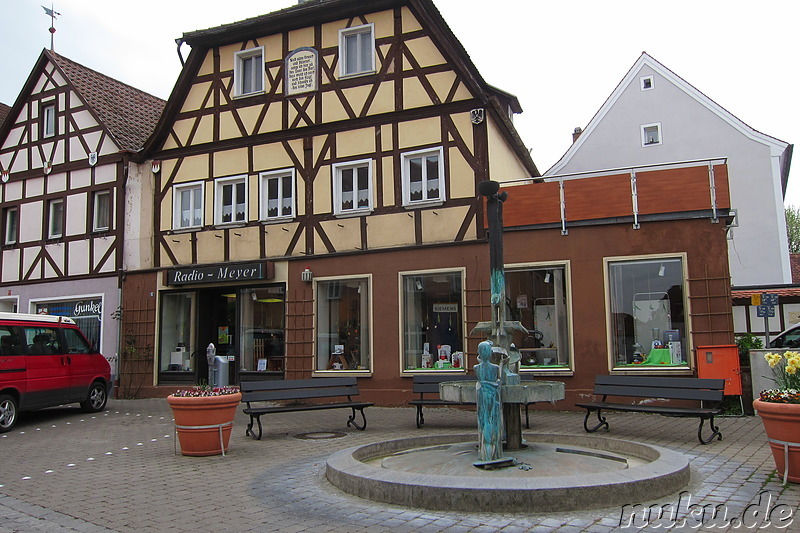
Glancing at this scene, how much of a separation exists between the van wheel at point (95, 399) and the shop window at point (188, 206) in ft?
15.4

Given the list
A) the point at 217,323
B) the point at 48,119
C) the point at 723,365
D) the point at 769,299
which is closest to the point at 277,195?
the point at 217,323

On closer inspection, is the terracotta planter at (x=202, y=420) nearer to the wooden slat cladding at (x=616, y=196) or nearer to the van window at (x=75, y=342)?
the van window at (x=75, y=342)

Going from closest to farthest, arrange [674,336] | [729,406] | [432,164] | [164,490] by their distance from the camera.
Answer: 1. [164,490]
2. [729,406]
3. [674,336]
4. [432,164]

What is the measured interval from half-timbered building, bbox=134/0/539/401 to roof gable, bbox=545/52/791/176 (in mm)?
9055

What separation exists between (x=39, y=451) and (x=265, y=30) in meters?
11.3

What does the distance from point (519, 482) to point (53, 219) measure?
61.2ft

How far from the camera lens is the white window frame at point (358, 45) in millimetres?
16172

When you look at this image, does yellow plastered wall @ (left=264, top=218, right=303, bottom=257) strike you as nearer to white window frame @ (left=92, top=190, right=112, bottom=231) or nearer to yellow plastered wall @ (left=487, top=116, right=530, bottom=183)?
yellow plastered wall @ (left=487, top=116, right=530, bottom=183)

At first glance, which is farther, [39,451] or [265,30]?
[265,30]

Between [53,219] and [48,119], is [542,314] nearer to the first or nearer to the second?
[53,219]

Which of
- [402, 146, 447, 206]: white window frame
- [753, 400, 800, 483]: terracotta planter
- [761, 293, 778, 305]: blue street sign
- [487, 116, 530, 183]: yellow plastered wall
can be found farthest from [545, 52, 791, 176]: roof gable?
[753, 400, 800, 483]: terracotta planter

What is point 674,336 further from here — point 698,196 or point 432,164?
point 432,164

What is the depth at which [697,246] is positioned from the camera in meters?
12.8

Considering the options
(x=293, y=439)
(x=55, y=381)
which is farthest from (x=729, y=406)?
(x=55, y=381)
